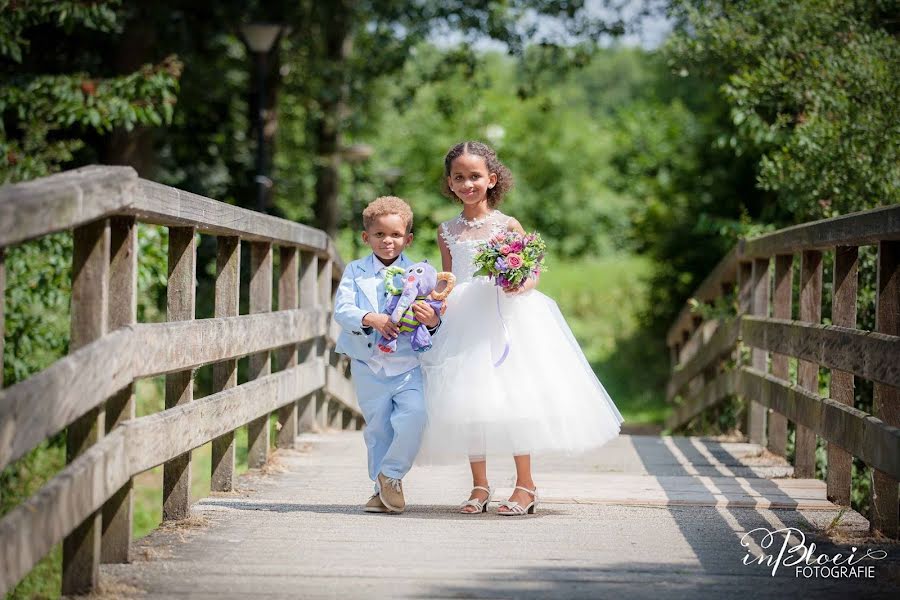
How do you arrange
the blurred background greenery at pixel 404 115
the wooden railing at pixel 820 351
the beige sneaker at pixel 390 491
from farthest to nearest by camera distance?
the blurred background greenery at pixel 404 115, the beige sneaker at pixel 390 491, the wooden railing at pixel 820 351

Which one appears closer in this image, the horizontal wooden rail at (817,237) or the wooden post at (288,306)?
the horizontal wooden rail at (817,237)

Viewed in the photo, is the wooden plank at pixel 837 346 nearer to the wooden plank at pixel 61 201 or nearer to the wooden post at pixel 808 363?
the wooden post at pixel 808 363

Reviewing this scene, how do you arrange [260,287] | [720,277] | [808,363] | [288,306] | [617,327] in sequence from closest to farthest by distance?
[260,287], [808,363], [288,306], [720,277], [617,327]

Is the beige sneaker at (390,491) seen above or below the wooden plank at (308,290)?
below

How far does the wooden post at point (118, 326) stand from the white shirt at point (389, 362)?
59.2 inches

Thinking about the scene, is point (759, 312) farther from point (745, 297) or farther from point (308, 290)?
point (308, 290)

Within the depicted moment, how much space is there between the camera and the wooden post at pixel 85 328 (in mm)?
3465

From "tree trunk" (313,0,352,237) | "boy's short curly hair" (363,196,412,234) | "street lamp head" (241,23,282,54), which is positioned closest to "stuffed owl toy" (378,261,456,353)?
"boy's short curly hair" (363,196,412,234)

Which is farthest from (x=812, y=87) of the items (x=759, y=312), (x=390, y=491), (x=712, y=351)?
(x=390, y=491)

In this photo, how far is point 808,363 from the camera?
606 cm

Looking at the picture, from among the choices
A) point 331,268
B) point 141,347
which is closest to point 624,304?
point 331,268

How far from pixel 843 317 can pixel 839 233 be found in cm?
38

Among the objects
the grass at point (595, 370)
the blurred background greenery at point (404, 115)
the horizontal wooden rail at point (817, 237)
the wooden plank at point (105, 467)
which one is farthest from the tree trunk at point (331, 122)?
the wooden plank at point (105, 467)

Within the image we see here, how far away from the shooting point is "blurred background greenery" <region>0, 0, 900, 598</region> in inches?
351
